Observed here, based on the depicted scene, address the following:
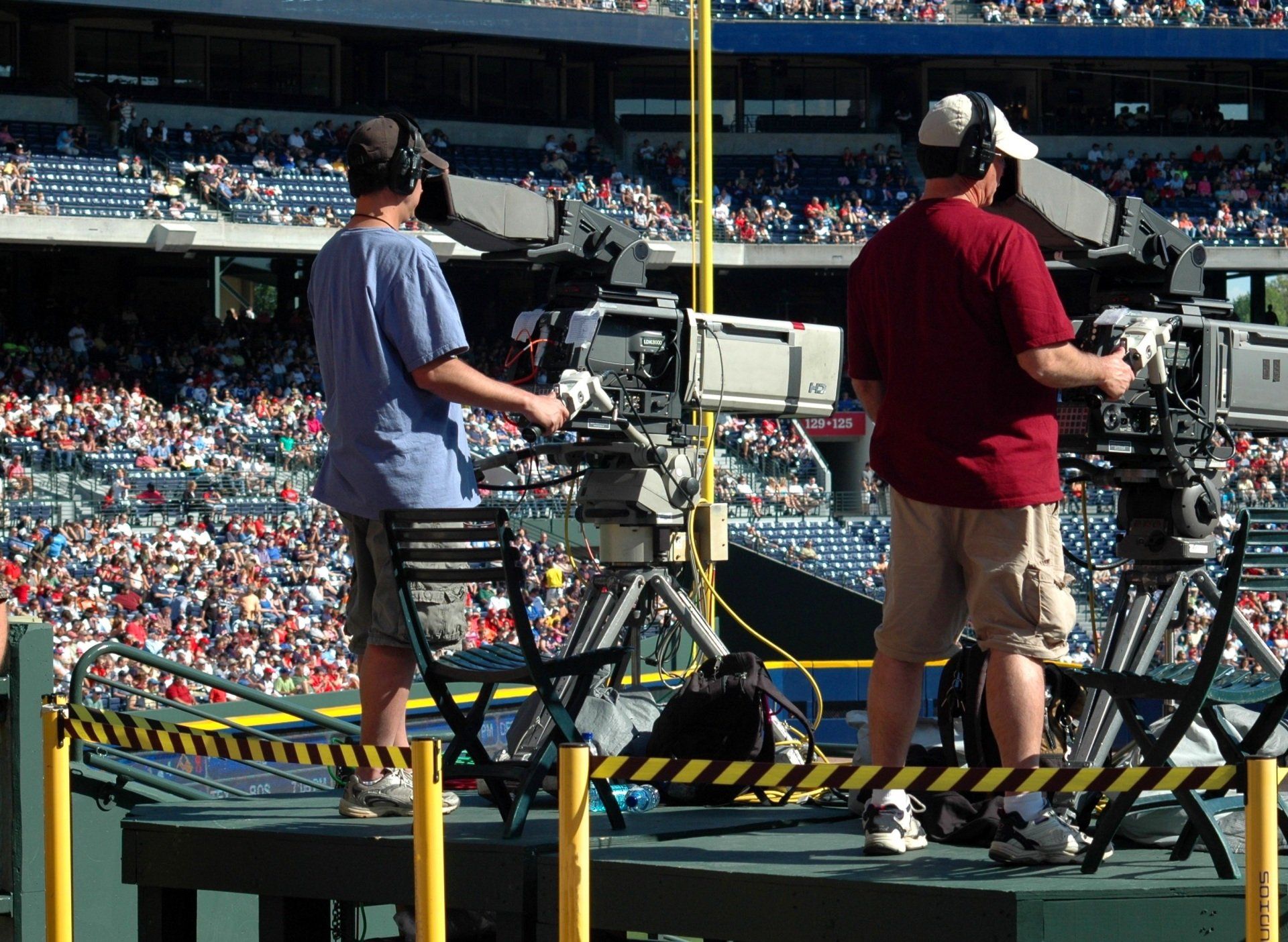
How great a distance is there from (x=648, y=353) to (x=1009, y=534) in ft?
7.71

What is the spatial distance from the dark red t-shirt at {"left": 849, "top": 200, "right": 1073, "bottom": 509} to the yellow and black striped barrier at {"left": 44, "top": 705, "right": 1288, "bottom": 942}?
2.47 feet

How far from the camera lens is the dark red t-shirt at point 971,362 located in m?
3.99

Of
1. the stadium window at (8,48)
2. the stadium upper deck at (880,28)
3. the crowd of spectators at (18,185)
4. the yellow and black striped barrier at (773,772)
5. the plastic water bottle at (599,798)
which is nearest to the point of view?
the yellow and black striped barrier at (773,772)

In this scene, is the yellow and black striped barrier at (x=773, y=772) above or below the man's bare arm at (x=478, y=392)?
below

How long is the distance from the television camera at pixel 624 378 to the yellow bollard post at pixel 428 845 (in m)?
2.10

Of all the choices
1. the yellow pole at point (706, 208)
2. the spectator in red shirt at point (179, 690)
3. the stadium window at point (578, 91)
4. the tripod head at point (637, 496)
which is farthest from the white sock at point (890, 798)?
the stadium window at point (578, 91)

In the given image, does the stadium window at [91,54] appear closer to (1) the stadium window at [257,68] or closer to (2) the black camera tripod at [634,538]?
(1) the stadium window at [257,68]

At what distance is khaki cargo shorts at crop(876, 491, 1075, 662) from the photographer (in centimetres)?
→ 398

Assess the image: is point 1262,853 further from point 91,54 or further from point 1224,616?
point 91,54

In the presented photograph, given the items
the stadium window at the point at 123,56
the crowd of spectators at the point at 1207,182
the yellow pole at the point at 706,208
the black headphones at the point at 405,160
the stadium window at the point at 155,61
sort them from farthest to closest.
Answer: the crowd of spectators at the point at 1207,182
the stadium window at the point at 155,61
the stadium window at the point at 123,56
the yellow pole at the point at 706,208
the black headphones at the point at 405,160

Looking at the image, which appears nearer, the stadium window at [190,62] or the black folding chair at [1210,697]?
the black folding chair at [1210,697]

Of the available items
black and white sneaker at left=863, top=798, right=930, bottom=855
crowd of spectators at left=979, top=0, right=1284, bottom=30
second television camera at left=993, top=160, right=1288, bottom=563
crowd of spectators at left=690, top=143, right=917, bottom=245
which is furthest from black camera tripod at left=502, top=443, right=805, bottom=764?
crowd of spectators at left=979, top=0, right=1284, bottom=30

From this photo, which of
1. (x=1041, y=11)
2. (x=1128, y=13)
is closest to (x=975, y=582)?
(x=1041, y=11)

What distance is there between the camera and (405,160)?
4.62 metres
